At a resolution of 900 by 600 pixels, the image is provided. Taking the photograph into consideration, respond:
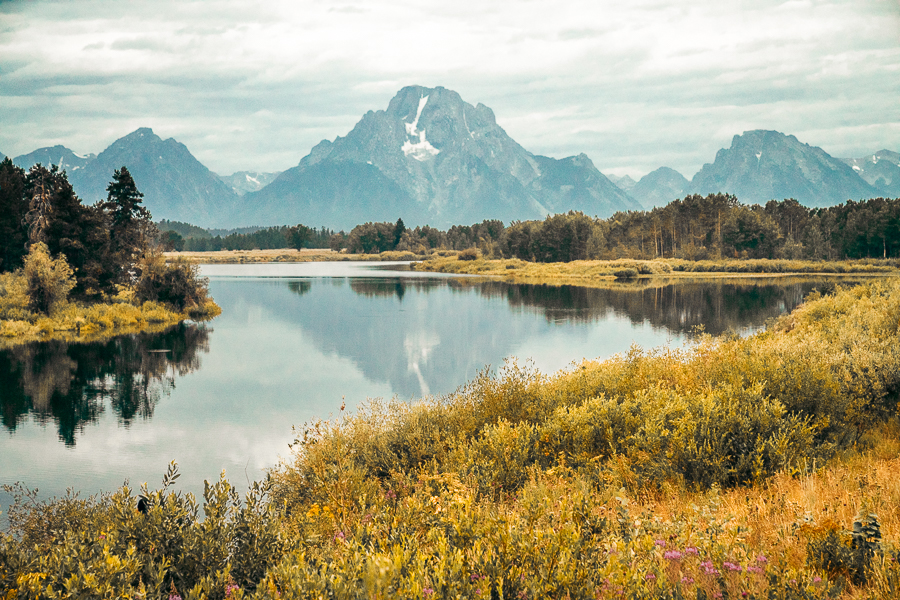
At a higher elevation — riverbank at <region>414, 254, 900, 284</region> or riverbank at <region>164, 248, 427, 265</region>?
riverbank at <region>164, 248, 427, 265</region>

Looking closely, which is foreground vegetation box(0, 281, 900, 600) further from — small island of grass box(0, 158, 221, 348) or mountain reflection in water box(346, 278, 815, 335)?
small island of grass box(0, 158, 221, 348)

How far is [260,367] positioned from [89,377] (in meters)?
8.05

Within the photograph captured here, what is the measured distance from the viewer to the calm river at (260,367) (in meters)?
18.1

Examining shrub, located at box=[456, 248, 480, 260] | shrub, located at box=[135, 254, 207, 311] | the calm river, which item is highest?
shrub, located at box=[456, 248, 480, 260]

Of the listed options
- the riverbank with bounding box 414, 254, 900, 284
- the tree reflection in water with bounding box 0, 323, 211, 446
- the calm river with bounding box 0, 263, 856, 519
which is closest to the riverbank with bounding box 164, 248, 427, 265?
the riverbank with bounding box 414, 254, 900, 284

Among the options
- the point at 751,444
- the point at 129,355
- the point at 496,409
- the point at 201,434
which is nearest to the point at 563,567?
the point at 751,444

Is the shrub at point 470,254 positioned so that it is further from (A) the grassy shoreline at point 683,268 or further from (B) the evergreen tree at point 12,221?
(B) the evergreen tree at point 12,221

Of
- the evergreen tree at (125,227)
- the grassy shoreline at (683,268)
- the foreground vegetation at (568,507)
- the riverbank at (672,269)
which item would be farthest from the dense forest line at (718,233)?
the foreground vegetation at (568,507)

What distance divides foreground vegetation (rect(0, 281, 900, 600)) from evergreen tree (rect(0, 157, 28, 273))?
1843 inches

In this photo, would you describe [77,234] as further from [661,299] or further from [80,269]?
[661,299]

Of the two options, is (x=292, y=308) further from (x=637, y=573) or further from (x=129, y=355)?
(x=637, y=573)

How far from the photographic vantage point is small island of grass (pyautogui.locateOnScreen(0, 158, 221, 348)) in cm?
4072

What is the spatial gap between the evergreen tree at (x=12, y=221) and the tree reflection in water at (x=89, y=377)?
17.0 m

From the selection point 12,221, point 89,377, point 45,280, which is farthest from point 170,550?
→ point 12,221
